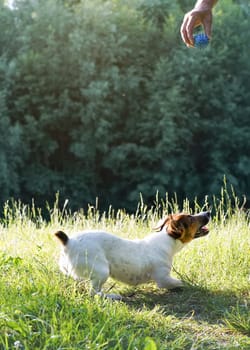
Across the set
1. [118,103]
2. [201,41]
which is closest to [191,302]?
[201,41]

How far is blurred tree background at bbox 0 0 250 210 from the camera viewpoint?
69.3 ft

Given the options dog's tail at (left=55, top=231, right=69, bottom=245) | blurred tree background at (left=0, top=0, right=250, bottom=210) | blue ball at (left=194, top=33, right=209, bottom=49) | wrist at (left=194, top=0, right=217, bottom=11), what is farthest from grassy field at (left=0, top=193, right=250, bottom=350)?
blurred tree background at (left=0, top=0, right=250, bottom=210)

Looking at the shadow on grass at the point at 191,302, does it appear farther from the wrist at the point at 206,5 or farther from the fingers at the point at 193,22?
the wrist at the point at 206,5

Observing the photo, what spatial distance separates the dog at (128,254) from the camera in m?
4.86

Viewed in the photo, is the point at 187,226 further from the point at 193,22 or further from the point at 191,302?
the point at 193,22

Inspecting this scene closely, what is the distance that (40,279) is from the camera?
4762mm

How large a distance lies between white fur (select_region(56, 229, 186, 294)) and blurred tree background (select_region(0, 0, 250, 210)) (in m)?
15.5

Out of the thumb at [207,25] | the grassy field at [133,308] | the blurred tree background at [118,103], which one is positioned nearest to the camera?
the grassy field at [133,308]

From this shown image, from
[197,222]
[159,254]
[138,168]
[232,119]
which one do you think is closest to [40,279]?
[159,254]

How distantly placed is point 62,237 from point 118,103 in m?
17.0

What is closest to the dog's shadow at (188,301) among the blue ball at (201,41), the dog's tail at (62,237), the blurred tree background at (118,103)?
the dog's tail at (62,237)

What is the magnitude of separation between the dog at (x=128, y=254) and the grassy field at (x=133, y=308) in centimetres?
11

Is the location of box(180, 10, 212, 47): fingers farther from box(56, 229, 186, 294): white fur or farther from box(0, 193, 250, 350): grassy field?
box(0, 193, 250, 350): grassy field

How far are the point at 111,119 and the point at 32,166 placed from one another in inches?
108
